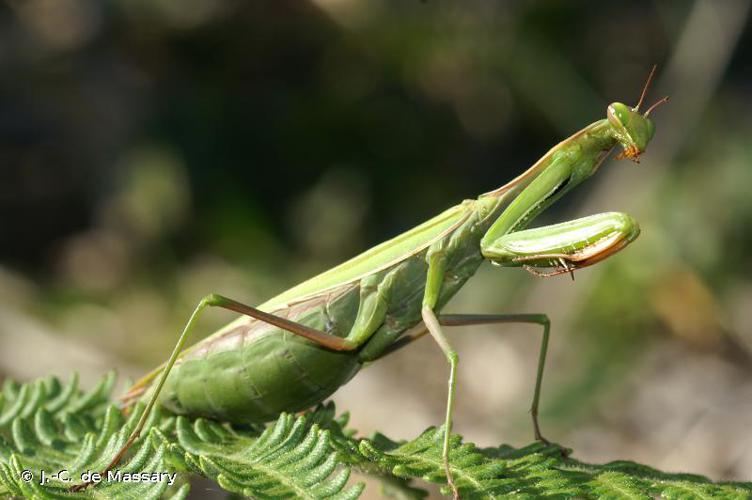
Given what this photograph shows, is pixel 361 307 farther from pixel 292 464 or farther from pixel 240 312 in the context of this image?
pixel 292 464

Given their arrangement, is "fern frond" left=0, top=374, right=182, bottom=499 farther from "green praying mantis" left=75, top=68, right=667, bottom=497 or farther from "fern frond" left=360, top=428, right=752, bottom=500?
"fern frond" left=360, top=428, right=752, bottom=500

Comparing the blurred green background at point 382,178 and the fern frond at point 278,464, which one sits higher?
the blurred green background at point 382,178

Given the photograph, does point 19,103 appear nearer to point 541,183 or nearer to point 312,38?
point 312,38

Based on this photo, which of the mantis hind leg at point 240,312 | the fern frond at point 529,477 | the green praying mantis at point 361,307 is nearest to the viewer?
the fern frond at point 529,477

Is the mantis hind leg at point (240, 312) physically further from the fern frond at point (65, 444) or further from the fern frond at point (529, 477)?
the fern frond at point (529, 477)

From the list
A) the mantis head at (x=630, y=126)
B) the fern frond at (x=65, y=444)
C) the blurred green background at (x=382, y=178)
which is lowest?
the fern frond at (x=65, y=444)

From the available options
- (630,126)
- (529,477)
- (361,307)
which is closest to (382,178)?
(361,307)

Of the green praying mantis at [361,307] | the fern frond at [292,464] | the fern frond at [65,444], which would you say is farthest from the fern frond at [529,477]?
the fern frond at [65,444]
